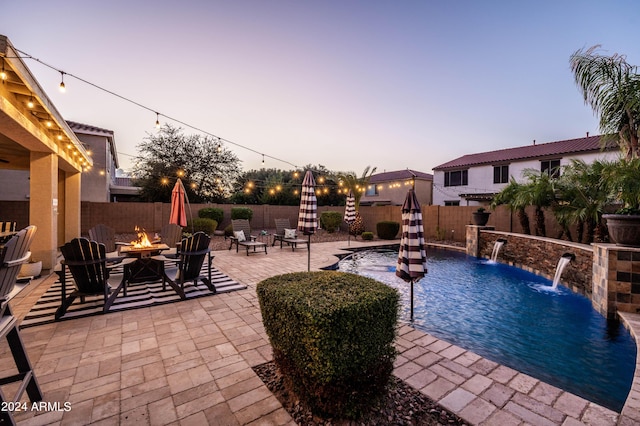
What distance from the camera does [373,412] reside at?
2.02 metres

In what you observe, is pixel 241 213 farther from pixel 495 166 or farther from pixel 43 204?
pixel 495 166

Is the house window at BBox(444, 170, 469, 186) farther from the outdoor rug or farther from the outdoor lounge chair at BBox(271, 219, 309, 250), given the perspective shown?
the outdoor rug

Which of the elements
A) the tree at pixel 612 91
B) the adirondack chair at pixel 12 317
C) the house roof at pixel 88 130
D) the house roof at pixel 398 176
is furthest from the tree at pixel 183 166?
the tree at pixel 612 91

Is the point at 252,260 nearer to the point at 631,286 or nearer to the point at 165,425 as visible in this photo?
the point at 165,425

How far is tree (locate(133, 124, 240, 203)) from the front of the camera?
53.9 ft

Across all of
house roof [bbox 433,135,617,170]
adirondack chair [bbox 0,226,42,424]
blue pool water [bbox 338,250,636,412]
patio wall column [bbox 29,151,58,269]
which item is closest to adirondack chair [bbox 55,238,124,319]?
adirondack chair [bbox 0,226,42,424]

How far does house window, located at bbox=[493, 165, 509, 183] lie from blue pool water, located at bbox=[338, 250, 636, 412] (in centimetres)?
1275

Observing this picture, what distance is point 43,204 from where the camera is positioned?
623 cm

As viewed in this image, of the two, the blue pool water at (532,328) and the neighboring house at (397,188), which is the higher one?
the neighboring house at (397,188)

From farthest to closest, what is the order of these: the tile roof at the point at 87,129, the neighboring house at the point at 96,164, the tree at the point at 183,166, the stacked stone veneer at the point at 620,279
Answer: the tree at the point at 183,166, the neighboring house at the point at 96,164, the tile roof at the point at 87,129, the stacked stone veneer at the point at 620,279

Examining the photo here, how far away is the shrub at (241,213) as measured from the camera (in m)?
15.7

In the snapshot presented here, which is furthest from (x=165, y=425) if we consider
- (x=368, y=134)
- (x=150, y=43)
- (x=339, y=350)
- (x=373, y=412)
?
(x=368, y=134)

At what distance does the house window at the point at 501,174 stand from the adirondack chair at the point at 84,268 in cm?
2091

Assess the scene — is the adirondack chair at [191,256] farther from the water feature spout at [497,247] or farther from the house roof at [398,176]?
the house roof at [398,176]
